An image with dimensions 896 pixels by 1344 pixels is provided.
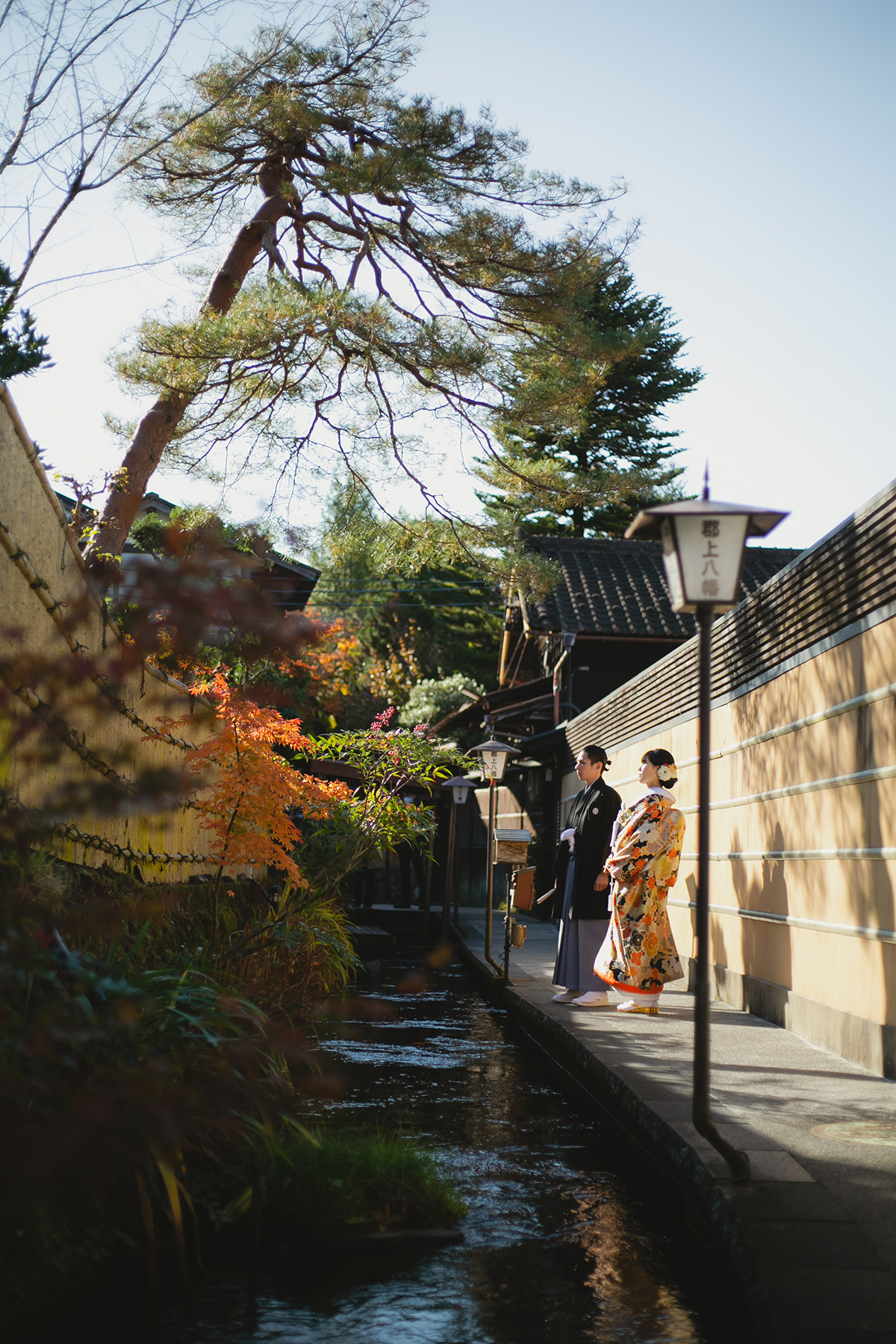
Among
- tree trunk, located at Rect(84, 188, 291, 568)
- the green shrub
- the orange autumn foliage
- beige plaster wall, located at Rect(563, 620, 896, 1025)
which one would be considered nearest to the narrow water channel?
the green shrub

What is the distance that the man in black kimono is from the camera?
844 cm

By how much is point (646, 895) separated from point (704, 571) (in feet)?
14.4

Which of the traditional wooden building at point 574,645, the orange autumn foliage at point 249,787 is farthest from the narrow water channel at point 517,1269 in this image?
the traditional wooden building at point 574,645

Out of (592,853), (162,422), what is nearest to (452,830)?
(162,422)

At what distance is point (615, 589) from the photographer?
1997 centimetres

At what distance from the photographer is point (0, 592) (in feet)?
15.1

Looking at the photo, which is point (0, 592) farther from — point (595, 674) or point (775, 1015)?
point (595, 674)

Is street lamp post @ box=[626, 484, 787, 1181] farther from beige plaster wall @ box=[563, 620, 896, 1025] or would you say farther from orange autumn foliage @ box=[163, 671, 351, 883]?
orange autumn foliage @ box=[163, 671, 351, 883]

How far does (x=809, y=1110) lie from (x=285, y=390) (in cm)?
826

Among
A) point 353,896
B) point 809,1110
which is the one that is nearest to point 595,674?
point 353,896

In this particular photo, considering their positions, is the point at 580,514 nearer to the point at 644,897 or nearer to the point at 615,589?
the point at 615,589

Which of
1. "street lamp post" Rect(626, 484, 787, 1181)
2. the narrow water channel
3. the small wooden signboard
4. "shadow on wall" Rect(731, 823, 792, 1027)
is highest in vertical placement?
"street lamp post" Rect(626, 484, 787, 1181)

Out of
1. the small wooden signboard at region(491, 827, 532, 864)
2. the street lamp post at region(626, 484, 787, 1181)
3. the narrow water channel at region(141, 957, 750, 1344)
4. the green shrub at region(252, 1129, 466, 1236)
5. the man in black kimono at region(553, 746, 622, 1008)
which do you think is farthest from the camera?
the small wooden signboard at region(491, 827, 532, 864)

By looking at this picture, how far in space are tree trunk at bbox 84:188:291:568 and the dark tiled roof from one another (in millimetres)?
8167
